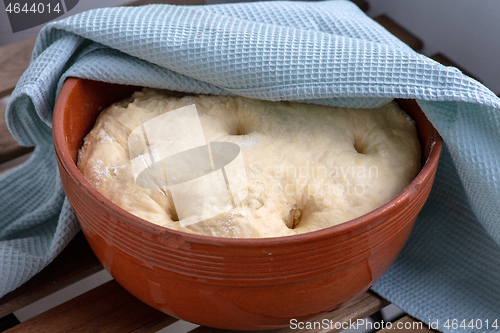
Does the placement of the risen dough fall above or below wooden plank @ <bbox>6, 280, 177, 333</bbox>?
above

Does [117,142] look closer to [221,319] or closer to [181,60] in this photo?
[181,60]

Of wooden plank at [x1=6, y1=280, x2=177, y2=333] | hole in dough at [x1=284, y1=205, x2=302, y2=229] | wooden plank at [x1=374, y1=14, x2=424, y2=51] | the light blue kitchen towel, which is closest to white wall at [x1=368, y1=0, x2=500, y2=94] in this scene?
wooden plank at [x1=374, y1=14, x2=424, y2=51]

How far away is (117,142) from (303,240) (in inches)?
9.7

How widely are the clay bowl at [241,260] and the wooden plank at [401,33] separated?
38cm

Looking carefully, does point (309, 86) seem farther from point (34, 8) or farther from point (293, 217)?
point (34, 8)

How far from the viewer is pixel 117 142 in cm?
60

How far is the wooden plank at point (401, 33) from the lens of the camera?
92 centimetres

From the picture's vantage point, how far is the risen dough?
54cm

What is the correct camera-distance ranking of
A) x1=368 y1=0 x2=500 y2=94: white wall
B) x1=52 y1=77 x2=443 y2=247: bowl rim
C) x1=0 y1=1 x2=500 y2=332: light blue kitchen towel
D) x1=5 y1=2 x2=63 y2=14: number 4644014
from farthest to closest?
x1=5 y1=2 x2=63 y2=14: number 4644014 → x1=368 y1=0 x2=500 y2=94: white wall → x1=0 y1=1 x2=500 y2=332: light blue kitchen towel → x1=52 y1=77 x2=443 y2=247: bowl rim

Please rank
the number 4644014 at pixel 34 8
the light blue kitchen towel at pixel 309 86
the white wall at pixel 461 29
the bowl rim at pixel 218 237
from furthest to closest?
the number 4644014 at pixel 34 8 < the white wall at pixel 461 29 < the light blue kitchen towel at pixel 309 86 < the bowl rim at pixel 218 237

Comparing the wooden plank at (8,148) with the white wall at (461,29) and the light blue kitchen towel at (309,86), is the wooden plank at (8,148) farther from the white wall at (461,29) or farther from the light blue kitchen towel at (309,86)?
the white wall at (461,29)

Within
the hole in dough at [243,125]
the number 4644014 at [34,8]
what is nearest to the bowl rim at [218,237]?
the hole in dough at [243,125]

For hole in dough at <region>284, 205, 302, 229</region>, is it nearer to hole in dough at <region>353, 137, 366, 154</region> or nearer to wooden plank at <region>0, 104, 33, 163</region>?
hole in dough at <region>353, 137, 366, 154</region>

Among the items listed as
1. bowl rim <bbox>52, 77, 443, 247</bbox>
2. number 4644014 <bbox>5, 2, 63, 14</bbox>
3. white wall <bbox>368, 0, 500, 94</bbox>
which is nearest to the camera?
bowl rim <bbox>52, 77, 443, 247</bbox>
